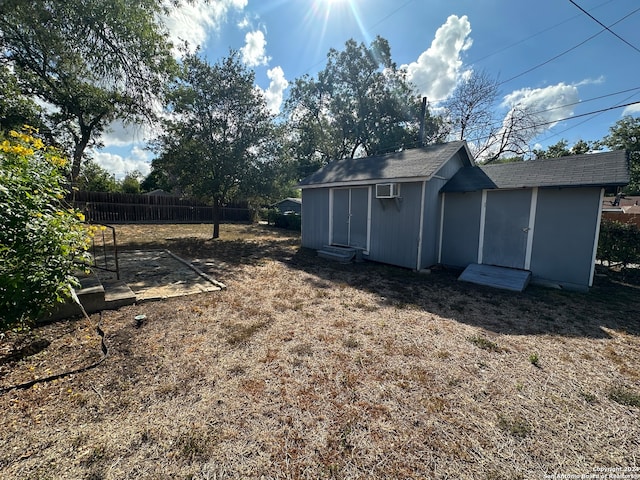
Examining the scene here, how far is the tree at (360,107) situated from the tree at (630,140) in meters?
10.6

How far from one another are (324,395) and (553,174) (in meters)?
6.77

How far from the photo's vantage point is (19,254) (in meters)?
2.26

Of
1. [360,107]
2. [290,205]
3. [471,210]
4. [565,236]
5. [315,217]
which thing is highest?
[360,107]

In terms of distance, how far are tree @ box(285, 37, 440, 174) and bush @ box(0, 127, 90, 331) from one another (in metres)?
16.3

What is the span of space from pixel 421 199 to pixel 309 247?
4584mm

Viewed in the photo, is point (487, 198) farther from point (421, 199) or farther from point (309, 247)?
point (309, 247)

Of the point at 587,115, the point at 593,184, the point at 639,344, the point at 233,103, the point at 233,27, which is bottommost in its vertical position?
the point at 639,344

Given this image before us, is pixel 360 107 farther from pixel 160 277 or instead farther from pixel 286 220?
pixel 160 277

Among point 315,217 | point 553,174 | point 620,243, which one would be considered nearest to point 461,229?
point 553,174

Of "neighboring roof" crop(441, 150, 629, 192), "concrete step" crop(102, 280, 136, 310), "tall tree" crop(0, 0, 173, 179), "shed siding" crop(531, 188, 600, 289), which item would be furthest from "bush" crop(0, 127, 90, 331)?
"shed siding" crop(531, 188, 600, 289)

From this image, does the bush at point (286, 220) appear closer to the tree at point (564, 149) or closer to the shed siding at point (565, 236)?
the shed siding at point (565, 236)

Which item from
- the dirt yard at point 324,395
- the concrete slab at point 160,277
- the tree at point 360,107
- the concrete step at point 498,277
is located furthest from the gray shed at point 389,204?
the tree at point 360,107

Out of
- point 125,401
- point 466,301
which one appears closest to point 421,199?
point 466,301

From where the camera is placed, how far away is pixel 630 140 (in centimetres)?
1545
